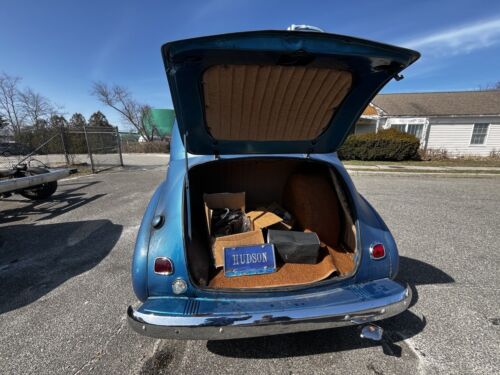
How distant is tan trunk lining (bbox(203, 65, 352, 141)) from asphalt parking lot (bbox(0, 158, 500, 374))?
1808 millimetres

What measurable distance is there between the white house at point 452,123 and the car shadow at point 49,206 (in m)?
17.7

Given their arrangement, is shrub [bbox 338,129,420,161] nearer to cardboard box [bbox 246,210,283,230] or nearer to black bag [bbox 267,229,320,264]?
cardboard box [bbox 246,210,283,230]

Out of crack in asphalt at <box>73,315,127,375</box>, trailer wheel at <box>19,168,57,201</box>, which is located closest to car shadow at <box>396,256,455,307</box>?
crack in asphalt at <box>73,315,127,375</box>

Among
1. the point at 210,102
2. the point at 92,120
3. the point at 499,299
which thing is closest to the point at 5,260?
the point at 210,102

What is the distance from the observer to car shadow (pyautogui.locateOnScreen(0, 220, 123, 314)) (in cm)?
267

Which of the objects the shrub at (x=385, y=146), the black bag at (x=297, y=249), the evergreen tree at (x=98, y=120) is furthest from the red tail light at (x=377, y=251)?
the evergreen tree at (x=98, y=120)

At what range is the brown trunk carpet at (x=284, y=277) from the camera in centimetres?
193

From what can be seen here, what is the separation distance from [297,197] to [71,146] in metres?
13.1

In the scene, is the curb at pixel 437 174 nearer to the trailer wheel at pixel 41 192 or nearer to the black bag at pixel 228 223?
the black bag at pixel 228 223

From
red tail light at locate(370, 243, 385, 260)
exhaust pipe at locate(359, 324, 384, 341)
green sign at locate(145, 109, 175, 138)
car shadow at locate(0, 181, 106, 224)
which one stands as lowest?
car shadow at locate(0, 181, 106, 224)

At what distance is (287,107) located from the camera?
2053 mm

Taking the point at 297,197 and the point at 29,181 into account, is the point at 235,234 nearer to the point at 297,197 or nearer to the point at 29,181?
the point at 297,197

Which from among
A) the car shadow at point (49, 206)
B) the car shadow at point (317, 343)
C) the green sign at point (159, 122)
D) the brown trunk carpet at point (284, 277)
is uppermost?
the green sign at point (159, 122)

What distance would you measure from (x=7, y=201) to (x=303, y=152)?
8246 mm
